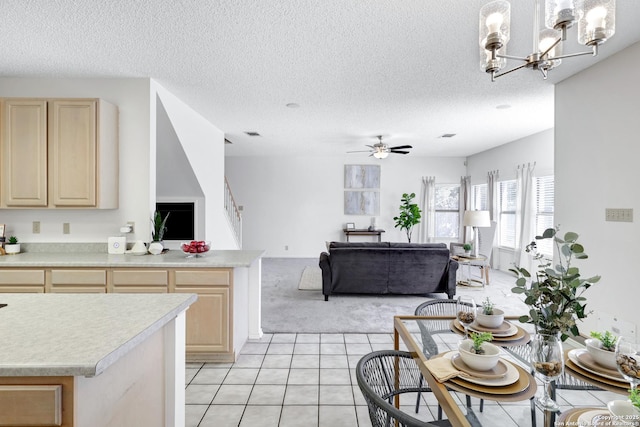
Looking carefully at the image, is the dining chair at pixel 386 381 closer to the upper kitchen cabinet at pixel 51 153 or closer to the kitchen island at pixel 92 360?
the kitchen island at pixel 92 360

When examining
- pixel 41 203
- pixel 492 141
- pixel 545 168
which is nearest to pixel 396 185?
pixel 492 141

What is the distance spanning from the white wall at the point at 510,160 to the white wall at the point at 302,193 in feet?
2.31

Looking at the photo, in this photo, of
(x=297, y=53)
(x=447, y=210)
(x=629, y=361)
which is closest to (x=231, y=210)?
(x=297, y=53)

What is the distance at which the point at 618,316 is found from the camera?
2873 millimetres

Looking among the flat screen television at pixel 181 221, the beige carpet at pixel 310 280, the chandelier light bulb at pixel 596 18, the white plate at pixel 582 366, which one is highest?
the chandelier light bulb at pixel 596 18

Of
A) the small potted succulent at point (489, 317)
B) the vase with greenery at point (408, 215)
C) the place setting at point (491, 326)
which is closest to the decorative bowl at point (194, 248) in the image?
the place setting at point (491, 326)

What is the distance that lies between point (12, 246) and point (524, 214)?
291 inches

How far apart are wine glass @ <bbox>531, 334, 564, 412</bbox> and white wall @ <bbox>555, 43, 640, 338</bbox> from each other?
2.48 metres

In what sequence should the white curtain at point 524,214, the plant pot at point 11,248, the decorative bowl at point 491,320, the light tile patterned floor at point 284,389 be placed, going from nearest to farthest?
the decorative bowl at point 491,320 < the light tile patterned floor at point 284,389 < the plant pot at point 11,248 < the white curtain at point 524,214

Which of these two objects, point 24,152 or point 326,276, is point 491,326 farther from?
point 24,152

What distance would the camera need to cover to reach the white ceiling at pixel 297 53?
2.23 m

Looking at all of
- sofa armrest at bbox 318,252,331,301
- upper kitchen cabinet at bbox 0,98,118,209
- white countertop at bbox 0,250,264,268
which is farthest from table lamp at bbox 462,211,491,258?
upper kitchen cabinet at bbox 0,98,118,209

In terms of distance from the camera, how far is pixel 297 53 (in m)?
2.84

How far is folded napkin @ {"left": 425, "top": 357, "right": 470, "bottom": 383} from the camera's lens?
46.5 inches
